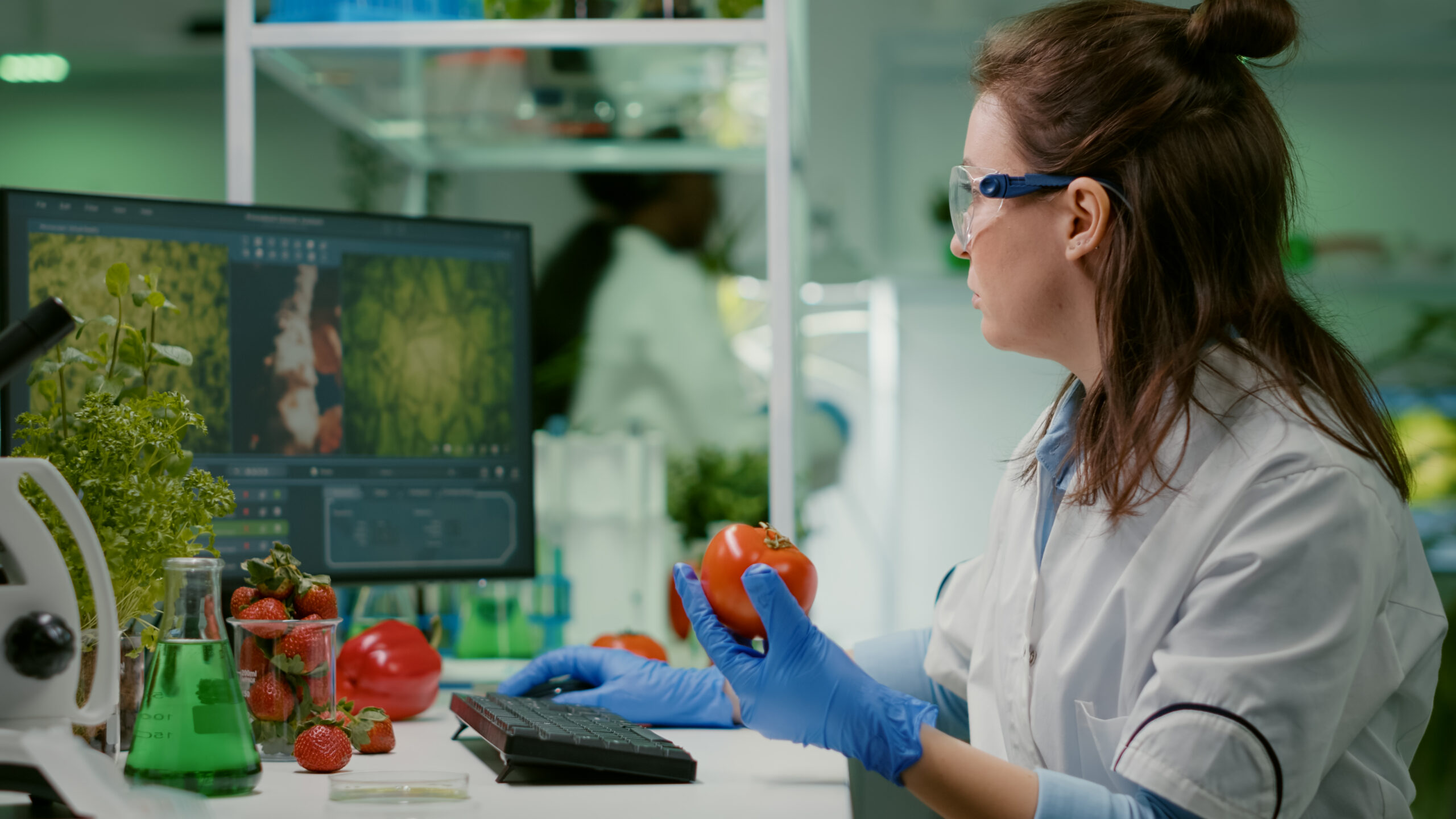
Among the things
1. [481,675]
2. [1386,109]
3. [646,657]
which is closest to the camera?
[646,657]

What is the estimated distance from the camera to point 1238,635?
0.89 metres

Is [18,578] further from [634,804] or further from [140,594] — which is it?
[634,804]

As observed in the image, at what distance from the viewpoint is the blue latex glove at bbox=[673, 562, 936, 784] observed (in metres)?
0.96

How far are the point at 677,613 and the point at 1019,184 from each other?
3.10ft

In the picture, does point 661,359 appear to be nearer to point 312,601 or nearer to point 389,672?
point 389,672

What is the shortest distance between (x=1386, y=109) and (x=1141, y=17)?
2632mm

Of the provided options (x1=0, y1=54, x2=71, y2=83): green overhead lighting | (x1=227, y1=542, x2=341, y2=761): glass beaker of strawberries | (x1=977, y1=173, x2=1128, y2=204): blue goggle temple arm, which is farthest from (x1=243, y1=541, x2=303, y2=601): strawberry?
(x1=0, y1=54, x2=71, y2=83): green overhead lighting

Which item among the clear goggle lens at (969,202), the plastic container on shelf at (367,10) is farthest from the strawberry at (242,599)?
the plastic container on shelf at (367,10)

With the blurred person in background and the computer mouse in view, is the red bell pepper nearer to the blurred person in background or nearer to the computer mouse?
the computer mouse

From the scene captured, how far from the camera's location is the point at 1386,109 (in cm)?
322

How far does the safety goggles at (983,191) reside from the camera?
1102 millimetres

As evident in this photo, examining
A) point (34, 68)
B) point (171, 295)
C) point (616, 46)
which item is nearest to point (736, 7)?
point (616, 46)

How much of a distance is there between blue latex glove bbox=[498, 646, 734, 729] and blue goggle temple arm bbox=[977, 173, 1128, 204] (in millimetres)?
605

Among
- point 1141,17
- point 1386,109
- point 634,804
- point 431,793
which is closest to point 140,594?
point 431,793
